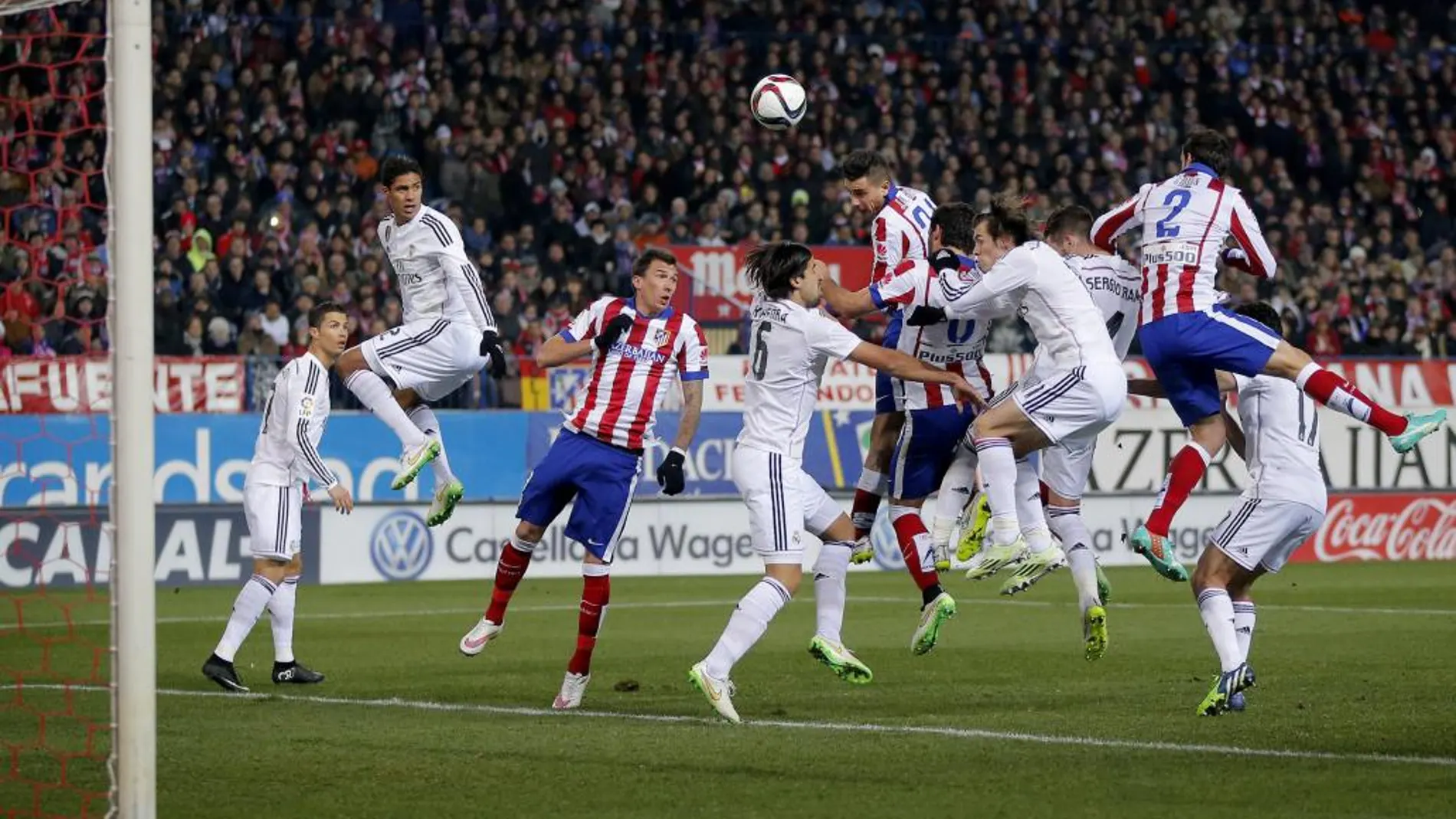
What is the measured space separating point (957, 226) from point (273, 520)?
14.1ft

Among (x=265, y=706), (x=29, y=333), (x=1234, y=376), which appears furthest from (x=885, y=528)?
(x=265, y=706)

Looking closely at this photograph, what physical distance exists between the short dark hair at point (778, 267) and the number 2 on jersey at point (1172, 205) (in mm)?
2350

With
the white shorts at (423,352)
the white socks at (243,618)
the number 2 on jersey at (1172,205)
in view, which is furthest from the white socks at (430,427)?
the number 2 on jersey at (1172,205)

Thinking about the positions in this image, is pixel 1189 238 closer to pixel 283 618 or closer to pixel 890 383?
pixel 890 383

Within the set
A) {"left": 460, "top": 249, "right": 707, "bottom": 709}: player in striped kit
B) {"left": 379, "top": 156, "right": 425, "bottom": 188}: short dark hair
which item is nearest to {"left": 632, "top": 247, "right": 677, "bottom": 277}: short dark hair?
{"left": 460, "top": 249, "right": 707, "bottom": 709}: player in striped kit

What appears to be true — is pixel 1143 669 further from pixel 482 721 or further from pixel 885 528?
pixel 885 528

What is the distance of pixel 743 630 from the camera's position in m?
10.5

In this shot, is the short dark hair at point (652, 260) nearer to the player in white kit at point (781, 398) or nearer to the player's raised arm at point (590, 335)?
the player's raised arm at point (590, 335)

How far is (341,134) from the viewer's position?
2747cm

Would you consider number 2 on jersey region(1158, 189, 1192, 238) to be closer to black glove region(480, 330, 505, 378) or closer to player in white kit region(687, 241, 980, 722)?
player in white kit region(687, 241, 980, 722)

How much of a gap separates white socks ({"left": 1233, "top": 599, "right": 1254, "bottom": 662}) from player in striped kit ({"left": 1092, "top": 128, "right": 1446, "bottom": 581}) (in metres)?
0.36

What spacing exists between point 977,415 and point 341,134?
1690 cm

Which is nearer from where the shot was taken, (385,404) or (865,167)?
(865,167)

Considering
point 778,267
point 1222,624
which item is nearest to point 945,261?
point 778,267
